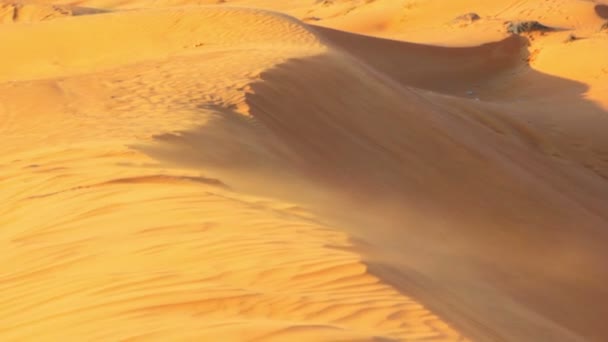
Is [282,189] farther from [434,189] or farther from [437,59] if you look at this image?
[437,59]

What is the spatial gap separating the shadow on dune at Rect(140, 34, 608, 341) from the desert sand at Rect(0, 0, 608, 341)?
32 millimetres

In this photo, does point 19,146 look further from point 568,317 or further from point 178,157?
point 568,317

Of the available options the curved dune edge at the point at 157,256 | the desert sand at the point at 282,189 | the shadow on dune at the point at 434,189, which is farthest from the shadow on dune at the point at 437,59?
the curved dune edge at the point at 157,256

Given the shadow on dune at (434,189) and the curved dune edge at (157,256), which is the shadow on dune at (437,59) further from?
the curved dune edge at (157,256)

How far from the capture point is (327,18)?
2770cm

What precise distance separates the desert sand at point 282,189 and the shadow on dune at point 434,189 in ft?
0.10

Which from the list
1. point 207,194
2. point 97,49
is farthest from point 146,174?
point 97,49

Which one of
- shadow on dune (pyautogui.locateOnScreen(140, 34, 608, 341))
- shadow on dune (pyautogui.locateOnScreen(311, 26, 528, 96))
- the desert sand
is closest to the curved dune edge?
the desert sand

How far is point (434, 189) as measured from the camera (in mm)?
9703

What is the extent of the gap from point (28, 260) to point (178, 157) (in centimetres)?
251

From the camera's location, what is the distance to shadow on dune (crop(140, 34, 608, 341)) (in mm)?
6133

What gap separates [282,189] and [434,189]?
295 centimetres

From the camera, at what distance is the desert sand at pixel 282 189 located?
4246 mm

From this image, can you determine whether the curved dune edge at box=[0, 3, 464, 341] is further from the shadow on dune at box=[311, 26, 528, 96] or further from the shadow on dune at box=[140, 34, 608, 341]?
the shadow on dune at box=[311, 26, 528, 96]
